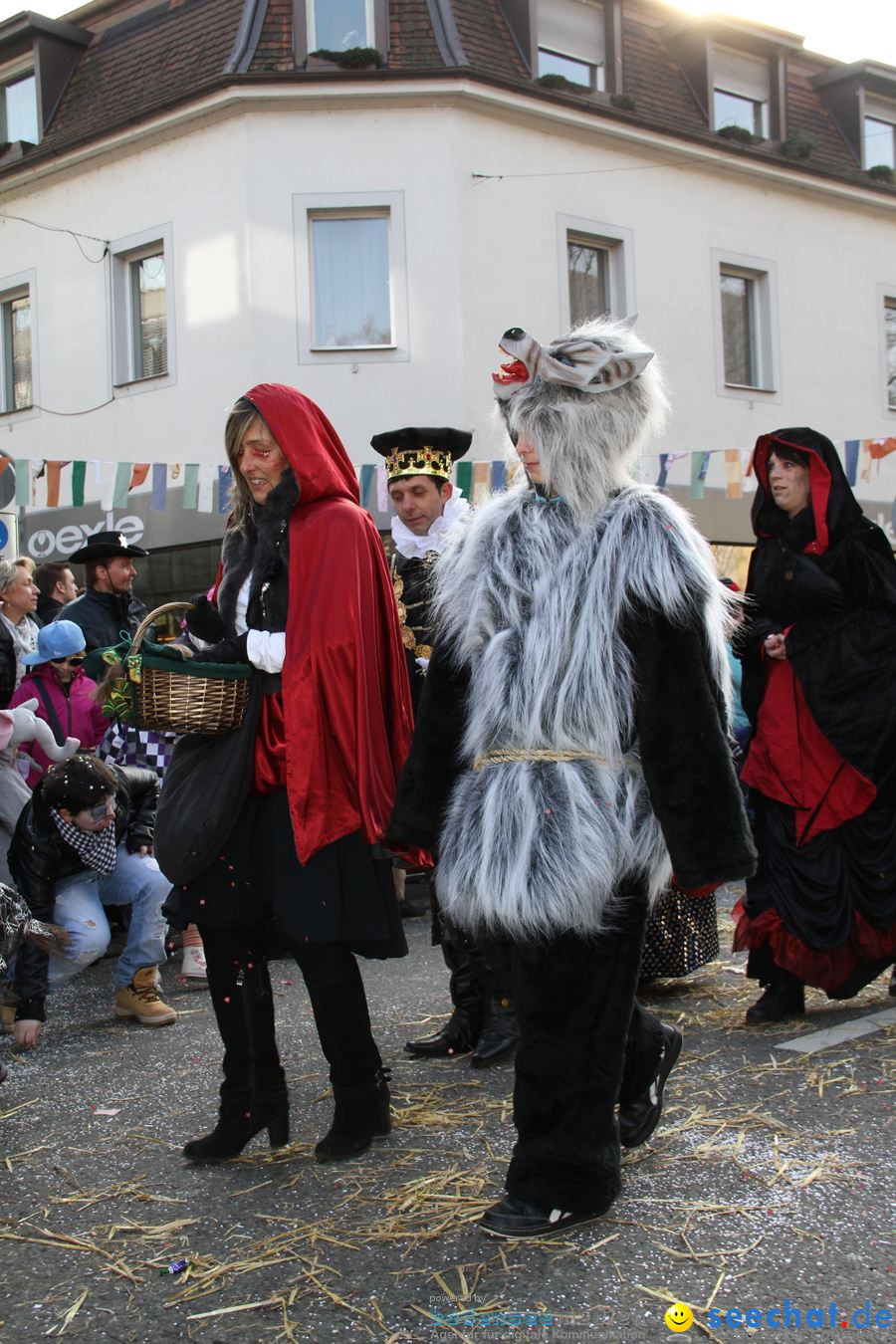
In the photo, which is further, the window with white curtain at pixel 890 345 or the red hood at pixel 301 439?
the window with white curtain at pixel 890 345

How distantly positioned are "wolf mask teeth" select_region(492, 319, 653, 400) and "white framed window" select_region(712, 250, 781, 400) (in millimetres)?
15495

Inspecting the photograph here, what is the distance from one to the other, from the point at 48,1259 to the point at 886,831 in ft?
10.9

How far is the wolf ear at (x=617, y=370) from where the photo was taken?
3208 mm

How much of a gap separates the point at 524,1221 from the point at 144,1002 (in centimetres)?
287

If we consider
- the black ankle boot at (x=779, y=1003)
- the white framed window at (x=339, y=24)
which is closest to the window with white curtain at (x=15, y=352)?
the white framed window at (x=339, y=24)

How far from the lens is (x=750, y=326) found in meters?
18.6

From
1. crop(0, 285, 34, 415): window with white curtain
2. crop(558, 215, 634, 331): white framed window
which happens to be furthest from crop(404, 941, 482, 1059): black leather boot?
crop(0, 285, 34, 415): window with white curtain

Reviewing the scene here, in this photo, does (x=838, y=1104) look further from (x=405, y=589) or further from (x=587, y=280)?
(x=587, y=280)

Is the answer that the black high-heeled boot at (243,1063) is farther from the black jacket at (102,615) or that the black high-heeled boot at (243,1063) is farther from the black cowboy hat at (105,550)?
the black cowboy hat at (105,550)

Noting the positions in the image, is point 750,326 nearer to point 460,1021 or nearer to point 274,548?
point 460,1021

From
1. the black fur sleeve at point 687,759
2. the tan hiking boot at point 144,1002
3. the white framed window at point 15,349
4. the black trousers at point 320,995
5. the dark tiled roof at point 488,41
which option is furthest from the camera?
the white framed window at point 15,349

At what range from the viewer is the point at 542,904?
3002 millimetres

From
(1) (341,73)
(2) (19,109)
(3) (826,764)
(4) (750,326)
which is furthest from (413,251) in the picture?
(3) (826,764)

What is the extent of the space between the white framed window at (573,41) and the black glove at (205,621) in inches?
592
